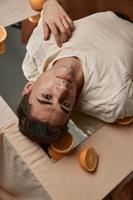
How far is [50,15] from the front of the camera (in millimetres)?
1121

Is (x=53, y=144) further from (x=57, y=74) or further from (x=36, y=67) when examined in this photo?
(x=36, y=67)

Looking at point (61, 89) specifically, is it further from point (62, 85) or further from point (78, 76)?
point (78, 76)

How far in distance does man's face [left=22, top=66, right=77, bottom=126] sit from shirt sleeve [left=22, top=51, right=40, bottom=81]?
17cm

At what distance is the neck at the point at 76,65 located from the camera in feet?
3.24

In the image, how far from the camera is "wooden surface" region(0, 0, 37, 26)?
1188 millimetres

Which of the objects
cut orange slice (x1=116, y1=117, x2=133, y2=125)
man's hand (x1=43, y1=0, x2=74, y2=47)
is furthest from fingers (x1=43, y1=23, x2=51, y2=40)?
cut orange slice (x1=116, y1=117, x2=133, y2=125)

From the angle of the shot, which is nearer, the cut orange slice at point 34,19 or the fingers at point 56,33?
the fingers at point 56,33

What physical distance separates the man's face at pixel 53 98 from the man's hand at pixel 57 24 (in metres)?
0.18

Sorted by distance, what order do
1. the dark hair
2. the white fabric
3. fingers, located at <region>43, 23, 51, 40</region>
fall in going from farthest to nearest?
fingers, located at <region>43, 23, 51, 40</region>
the white fabric
the dark hair

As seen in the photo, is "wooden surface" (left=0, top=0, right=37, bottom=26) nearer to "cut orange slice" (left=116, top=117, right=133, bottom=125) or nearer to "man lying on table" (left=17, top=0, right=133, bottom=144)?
"man lying on table" (left=17, top=0, right=133, bottom=144)

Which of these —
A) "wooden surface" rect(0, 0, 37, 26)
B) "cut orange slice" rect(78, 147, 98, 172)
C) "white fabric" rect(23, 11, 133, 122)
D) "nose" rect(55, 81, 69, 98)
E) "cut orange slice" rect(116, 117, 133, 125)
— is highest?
"wooden surface" rect(0, 0, 37, 26)

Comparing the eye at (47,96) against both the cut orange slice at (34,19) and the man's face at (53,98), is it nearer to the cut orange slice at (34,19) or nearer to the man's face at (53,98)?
the man's face at (53,98)

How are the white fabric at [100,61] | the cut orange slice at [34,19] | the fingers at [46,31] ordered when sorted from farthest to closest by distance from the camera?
the cut orange slice at [34,19], the fingers at [46,31], the white fabric at [100,61]

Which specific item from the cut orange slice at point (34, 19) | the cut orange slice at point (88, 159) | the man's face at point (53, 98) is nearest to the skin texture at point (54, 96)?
the man's face at point (53, 98)
